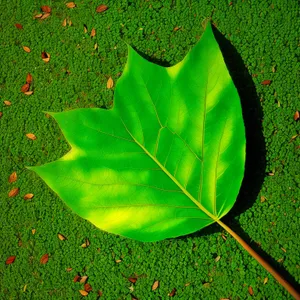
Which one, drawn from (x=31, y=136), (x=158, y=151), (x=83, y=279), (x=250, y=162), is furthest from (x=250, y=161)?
(x=31, y=136)

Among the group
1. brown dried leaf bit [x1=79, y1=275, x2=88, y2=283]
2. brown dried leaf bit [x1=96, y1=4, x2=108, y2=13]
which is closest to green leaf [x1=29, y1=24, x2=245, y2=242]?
brown dried leaf bit [x1=79, y1=275, x2=88, y2=283]

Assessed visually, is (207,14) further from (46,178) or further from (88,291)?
(88,291)

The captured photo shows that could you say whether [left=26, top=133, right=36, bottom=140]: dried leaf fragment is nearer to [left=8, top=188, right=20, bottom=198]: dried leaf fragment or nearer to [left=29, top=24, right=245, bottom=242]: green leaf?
[left=8, top=188, right=20, bottom=198]: dried leaf fragment

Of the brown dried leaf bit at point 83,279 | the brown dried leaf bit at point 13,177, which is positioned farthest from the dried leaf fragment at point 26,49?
the brown dried leaf bit at point 83,279

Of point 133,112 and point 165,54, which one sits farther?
point 165,54

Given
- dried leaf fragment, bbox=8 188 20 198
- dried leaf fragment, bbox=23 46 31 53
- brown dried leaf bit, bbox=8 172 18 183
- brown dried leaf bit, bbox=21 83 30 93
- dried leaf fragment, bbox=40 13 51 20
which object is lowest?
dried leaf fragment, bbox=8 188 20 198

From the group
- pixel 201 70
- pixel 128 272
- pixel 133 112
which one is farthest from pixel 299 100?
pixel 128 272
